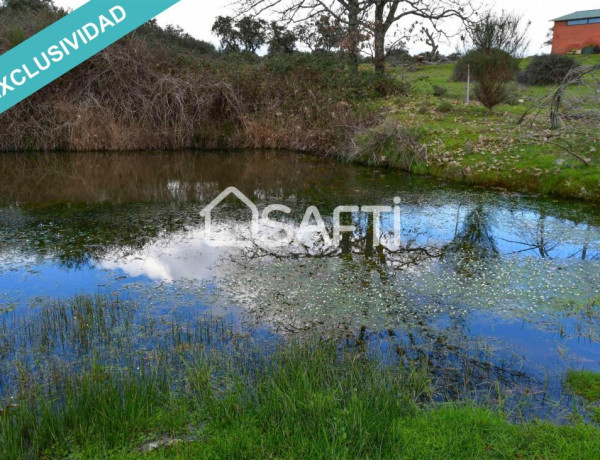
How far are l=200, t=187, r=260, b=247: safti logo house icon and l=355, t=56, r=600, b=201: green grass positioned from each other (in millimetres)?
4836

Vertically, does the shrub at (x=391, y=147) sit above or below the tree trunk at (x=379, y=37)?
below

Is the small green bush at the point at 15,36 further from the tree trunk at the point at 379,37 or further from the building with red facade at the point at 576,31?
the building with red facade at the point at 576,31

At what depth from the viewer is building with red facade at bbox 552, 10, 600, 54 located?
→ 38.6m

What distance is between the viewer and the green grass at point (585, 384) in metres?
4.39

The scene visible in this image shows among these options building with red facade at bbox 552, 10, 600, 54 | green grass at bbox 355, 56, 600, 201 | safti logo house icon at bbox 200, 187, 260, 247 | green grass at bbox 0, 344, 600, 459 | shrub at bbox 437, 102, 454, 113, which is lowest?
green grass at bbox 0, 344, 600, 459

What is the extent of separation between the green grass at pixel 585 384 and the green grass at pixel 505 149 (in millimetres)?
7327

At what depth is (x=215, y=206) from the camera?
452 inches

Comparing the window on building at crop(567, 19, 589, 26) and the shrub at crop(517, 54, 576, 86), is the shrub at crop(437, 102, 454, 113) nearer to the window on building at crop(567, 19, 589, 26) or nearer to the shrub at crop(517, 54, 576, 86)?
the shrub at crop(517, 54, 576, 86)

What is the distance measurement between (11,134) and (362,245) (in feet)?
Result: 48.8

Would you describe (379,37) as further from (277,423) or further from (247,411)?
(277,423)

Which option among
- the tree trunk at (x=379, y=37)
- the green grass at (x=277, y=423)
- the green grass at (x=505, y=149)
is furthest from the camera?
the tree trunk at (x=379, y=37)

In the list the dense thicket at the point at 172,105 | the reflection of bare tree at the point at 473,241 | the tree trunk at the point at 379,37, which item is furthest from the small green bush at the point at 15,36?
the reflection of bare tree at the point at 473,241

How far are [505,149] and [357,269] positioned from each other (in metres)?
7.56

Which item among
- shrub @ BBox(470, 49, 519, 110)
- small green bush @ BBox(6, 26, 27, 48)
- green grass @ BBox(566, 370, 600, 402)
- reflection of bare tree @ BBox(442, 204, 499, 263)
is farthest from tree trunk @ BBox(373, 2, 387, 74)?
green grass @ BBox(566, 370, 600, 402)
